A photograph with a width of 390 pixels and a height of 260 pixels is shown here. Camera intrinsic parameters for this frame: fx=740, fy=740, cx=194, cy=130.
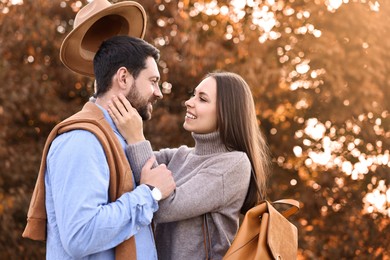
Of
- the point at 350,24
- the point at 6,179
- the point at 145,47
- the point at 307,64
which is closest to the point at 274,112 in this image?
the point at 307,64

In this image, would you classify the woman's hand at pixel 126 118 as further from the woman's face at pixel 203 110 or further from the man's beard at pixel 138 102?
the woman's face at pixel 203 110

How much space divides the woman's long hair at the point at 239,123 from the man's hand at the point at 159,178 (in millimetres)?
445

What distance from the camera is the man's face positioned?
3135 millimetres

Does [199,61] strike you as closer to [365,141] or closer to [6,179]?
[365,141]

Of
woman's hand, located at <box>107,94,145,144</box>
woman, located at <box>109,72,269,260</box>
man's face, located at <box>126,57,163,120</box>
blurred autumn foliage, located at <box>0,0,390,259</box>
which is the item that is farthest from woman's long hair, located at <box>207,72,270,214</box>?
blurred autumn foliage, located at <box>0,0,390,259</box>

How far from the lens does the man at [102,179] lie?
106 inches

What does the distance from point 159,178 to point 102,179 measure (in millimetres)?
322

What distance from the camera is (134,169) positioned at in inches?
121

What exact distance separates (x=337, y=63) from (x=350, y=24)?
1.49 ft

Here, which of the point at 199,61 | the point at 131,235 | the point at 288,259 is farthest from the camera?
the point at 199,61

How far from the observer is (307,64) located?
7.30m

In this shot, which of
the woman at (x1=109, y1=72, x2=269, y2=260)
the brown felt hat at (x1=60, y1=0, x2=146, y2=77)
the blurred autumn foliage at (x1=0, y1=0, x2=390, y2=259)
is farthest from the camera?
the blurred autumn foliage at (x1=0, y1=0, x2=390, y2=259)

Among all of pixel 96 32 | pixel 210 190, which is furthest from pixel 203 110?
pixel 96 32

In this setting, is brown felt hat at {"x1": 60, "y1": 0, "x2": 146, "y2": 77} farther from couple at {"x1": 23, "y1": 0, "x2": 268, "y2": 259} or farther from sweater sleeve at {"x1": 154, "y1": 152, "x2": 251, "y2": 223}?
sweater sleeve at {"x1": 154, "y1": 152, "x2": 251, "y2": 223}
